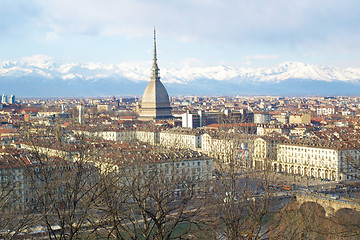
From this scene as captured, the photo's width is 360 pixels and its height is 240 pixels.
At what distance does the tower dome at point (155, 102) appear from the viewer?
314ft

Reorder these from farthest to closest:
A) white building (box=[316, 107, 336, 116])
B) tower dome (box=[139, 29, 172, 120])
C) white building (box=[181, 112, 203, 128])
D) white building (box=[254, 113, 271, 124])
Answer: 1. white building (box=[316, 107, 336, 116])
2. white building (box=[254, 113, 271, 124])
3. tower dome (box=[139, 29, 172, 120])
4. white building (box=[181, 112, 203, 128])

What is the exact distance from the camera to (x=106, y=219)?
35.0 ft

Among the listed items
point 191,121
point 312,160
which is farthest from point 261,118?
point 312,160

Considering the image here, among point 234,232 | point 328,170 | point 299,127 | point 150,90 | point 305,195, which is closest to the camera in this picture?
point 234,232

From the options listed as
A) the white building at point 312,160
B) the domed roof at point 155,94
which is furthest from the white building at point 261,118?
the white building at point 312,160

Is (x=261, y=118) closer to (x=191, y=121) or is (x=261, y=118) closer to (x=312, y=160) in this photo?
(x=191, y=121)

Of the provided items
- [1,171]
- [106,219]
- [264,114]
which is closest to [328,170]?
[1,171]

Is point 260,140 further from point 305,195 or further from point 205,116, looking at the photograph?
point 205,116

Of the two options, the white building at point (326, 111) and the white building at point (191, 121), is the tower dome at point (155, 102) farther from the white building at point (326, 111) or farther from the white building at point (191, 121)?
the white building at point (326, 111)

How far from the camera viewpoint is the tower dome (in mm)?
95562

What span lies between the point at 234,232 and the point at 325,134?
1831 inches

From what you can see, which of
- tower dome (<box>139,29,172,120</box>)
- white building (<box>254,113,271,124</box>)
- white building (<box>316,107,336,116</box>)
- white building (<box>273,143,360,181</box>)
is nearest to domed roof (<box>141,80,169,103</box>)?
tower dome (<box>139,29,172,120</box>)

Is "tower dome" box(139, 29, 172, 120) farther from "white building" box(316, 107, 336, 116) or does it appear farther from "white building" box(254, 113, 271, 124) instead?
"white building" box(316, 107, 336, 116)

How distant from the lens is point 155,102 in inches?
3757
